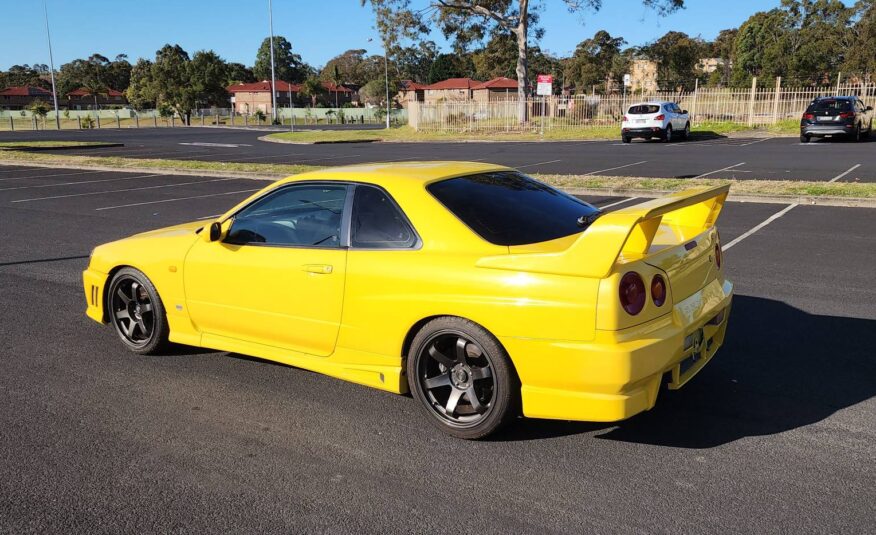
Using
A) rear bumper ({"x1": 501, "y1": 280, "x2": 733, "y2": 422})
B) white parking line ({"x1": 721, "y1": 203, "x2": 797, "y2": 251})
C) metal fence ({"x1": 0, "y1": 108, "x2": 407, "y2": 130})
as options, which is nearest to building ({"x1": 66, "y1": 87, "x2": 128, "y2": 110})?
metal fence ({"x1": 0, "y1": 108, "x2": 407, "y2": 130})

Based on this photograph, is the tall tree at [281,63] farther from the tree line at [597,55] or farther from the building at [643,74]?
the building at [643,74]

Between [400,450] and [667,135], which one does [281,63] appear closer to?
[667,135]

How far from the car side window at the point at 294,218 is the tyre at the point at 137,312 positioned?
2.86ft

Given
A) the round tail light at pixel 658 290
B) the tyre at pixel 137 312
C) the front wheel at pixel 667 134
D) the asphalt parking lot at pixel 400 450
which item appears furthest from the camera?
the front wheel at pixel 667 134

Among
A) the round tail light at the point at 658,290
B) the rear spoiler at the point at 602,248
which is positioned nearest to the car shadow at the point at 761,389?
the round tail light at the point at 658,290

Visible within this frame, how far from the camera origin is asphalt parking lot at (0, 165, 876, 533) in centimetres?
316

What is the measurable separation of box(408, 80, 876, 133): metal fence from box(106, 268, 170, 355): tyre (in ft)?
116

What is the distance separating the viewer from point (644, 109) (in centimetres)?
3147

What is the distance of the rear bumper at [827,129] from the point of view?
27281mm

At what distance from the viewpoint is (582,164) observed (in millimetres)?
20750

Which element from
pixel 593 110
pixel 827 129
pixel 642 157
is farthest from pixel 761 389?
pixel 593 110

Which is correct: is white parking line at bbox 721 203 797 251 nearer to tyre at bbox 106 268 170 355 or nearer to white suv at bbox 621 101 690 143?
tyre at bbox 106 268 170 355

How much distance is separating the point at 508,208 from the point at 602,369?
1.23m

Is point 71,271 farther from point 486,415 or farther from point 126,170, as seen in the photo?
point 126,170
